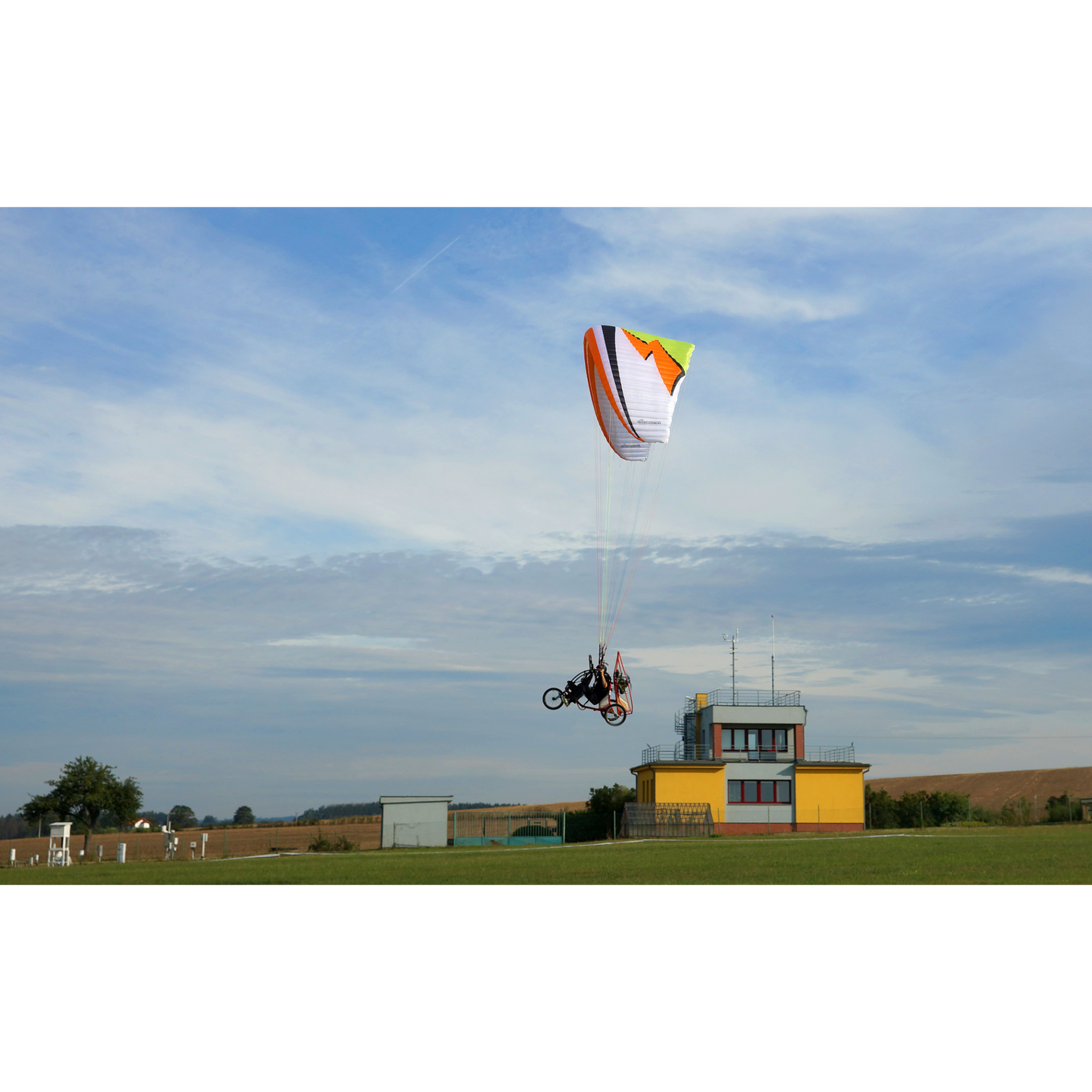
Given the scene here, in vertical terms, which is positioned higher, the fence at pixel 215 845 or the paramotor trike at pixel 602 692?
the paramotor trike at pixel 602 692

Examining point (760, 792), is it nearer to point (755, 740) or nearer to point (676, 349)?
point (755, 740)

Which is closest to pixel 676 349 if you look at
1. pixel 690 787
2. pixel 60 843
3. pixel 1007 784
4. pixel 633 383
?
pixel 633 383

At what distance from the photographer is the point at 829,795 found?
139ft

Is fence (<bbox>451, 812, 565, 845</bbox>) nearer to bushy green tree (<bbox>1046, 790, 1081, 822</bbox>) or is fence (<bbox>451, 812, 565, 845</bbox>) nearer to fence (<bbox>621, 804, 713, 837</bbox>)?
fence (<bbox>621, 804, 713, 837</bbox>)

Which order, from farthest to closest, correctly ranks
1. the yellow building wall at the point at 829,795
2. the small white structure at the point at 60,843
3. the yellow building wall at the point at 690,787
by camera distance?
1. the yellow building wall at the point at 829,795
2. the yellow building wall at the point at 690,787
3. the small white structure at the point at 60,843

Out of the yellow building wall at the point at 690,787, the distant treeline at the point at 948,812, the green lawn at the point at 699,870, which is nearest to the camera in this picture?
the green lawn at the point at 699,870

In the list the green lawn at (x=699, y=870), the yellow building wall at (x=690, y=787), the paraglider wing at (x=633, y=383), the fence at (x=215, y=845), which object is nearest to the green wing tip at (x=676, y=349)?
the paraglider wing at (x=633, y=383)

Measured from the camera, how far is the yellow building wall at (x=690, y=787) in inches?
1592

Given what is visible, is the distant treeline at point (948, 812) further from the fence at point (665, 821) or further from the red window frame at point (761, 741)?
the fence at point (665, 821)

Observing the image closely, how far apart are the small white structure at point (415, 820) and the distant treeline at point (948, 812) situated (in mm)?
19770

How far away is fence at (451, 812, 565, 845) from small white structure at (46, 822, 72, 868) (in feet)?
44.2
